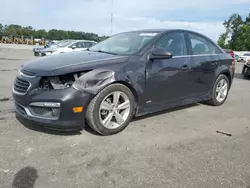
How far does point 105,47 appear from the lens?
4.46 metres

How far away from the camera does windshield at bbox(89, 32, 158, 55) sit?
12.8 ft

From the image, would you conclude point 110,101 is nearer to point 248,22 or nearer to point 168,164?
point 168,164

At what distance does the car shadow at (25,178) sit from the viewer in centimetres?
228

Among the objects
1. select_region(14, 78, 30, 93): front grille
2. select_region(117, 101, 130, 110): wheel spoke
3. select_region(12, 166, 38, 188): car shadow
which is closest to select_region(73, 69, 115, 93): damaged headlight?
select_region(117, 101, 130, 110): wheel spoke

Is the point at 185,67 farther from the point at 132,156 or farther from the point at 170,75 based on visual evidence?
the point at 132,156

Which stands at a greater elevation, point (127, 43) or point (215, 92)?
point (127, 43)

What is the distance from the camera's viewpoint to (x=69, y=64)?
10.5 ft

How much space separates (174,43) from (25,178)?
Answer: 3.15m

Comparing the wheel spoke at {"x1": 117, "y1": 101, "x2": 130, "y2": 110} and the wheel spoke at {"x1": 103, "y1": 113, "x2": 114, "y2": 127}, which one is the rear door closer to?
the wheel spoke at {"x1": 117, "y1": 101, "x2": 130, "y2": 110}

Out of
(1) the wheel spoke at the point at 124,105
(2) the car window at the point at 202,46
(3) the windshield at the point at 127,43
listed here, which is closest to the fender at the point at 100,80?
(1) the wheel spoke at the point at 124,105

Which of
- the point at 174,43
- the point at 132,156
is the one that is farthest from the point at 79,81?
the point at 174,43

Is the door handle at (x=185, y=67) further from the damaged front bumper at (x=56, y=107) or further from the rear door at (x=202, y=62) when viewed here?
the damaged front bumper at (x=56, y=107)

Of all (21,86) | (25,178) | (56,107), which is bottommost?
(25,178)

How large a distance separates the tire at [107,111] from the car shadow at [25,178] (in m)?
1.01
